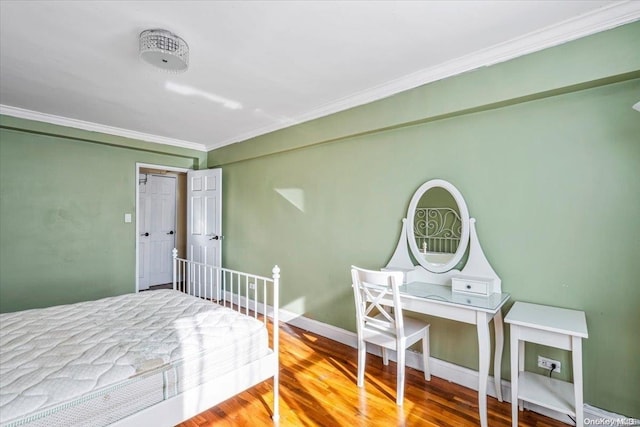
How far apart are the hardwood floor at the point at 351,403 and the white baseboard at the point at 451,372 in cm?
5

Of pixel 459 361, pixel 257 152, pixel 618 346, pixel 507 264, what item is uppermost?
pixel 257 152

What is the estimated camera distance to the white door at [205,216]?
4.53 meters

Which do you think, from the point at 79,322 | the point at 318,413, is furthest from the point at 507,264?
the point at 79,322

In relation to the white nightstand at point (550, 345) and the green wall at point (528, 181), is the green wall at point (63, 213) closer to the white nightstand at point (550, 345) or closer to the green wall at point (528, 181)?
the green wall at point (528, 181)

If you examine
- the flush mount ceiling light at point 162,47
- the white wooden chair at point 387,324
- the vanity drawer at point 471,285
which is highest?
the flush mount ceiling light at point 162,47

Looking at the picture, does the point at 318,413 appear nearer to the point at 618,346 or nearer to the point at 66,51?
the point at 618,346

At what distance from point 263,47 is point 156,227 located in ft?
15.0

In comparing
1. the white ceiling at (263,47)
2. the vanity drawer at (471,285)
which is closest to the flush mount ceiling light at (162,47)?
the white ceiling at (263,47)

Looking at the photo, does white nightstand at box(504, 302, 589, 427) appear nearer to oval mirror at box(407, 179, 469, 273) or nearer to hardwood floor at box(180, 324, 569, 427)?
hardwood floor at box(180, 324, 569, 427)

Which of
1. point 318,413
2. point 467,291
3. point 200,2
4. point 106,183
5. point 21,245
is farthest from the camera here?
point 106,183

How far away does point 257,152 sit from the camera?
4113 millimetres

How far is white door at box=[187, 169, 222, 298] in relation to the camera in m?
4.53

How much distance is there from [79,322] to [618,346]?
3420 mm

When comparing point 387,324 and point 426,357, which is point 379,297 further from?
point 426,357
